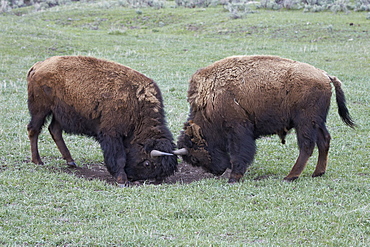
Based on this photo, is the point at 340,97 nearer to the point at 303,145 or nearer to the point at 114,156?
the point at 303,145

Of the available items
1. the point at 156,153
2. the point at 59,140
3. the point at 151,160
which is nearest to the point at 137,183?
the point at 151,160

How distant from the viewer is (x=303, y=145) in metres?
7.21

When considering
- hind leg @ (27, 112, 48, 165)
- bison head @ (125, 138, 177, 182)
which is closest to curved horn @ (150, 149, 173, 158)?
bison head @ (125, 138, 177, 182)

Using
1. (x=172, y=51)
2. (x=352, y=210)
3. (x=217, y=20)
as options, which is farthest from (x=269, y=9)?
(x=352, y=210)

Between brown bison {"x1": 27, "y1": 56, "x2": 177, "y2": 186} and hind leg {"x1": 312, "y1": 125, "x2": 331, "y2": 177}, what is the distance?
218 centimetres

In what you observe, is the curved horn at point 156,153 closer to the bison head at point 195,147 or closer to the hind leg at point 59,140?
the bison head at point 195,147

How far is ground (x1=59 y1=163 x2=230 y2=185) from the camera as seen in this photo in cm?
786

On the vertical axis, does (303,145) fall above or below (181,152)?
above

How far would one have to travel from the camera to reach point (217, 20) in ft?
88.9

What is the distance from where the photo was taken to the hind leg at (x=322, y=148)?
7324 mm

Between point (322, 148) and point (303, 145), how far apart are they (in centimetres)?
40

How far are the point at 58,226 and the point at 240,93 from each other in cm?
339

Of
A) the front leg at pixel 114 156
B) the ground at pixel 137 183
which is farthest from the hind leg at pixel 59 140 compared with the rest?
the front leg at pixel 114 156

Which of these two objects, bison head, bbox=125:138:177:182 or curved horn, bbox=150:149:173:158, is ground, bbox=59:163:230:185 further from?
curved horn, bbox=150:149:173:158
